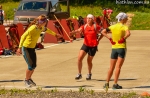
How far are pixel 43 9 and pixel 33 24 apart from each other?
17.1 meters

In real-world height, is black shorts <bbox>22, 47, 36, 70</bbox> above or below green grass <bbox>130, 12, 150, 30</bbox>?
above

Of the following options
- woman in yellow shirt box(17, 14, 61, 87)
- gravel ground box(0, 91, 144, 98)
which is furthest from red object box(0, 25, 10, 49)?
gravel ground box(0, 91, 144, 98)

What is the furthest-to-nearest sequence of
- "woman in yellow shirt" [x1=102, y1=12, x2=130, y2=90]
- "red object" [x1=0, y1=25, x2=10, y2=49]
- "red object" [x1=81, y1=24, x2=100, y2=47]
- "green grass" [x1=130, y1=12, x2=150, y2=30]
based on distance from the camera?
"green grass" [x1=130, y1=12, x2=150, y2=30]
"red object" [x1=0, y1=25, x2=10, y2=49]
"red object" [x1=81, y1=24, x2=100, y2=47]
"woman in yellow shirt" [x1=102, y1=12, x2=130, y2=90]

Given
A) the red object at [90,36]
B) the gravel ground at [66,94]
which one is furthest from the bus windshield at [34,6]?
the gravel ground at [66,94]

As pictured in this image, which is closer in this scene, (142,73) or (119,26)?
(119,26)

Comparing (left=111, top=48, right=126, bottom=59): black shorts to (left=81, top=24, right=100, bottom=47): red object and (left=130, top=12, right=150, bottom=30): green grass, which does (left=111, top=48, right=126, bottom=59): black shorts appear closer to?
(left=81, top=24, right=100, bottom=47): red object

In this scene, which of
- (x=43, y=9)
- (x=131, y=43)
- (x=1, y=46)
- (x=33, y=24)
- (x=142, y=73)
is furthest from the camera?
(x=43, y=9)

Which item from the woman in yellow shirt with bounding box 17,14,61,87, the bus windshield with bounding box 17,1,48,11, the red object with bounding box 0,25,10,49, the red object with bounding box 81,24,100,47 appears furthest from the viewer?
the bus windshield with bounding box 17,1,48,11

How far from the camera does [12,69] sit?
1515 cm

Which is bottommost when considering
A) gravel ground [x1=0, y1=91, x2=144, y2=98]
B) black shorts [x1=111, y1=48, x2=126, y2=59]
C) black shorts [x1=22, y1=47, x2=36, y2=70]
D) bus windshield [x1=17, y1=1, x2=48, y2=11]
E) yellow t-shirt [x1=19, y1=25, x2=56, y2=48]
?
bus windshield [x1=17, y1=1, x2=48, y2=11]

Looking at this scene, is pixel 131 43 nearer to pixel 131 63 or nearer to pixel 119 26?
pixel 131 63

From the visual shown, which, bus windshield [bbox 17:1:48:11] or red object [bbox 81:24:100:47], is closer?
red object [bbox 81:24:100:47]

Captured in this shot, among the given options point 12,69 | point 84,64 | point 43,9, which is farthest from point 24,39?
point 43,9

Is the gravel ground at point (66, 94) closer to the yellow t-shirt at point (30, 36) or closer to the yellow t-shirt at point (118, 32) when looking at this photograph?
the yellow t-shirt at point (118, 32)
